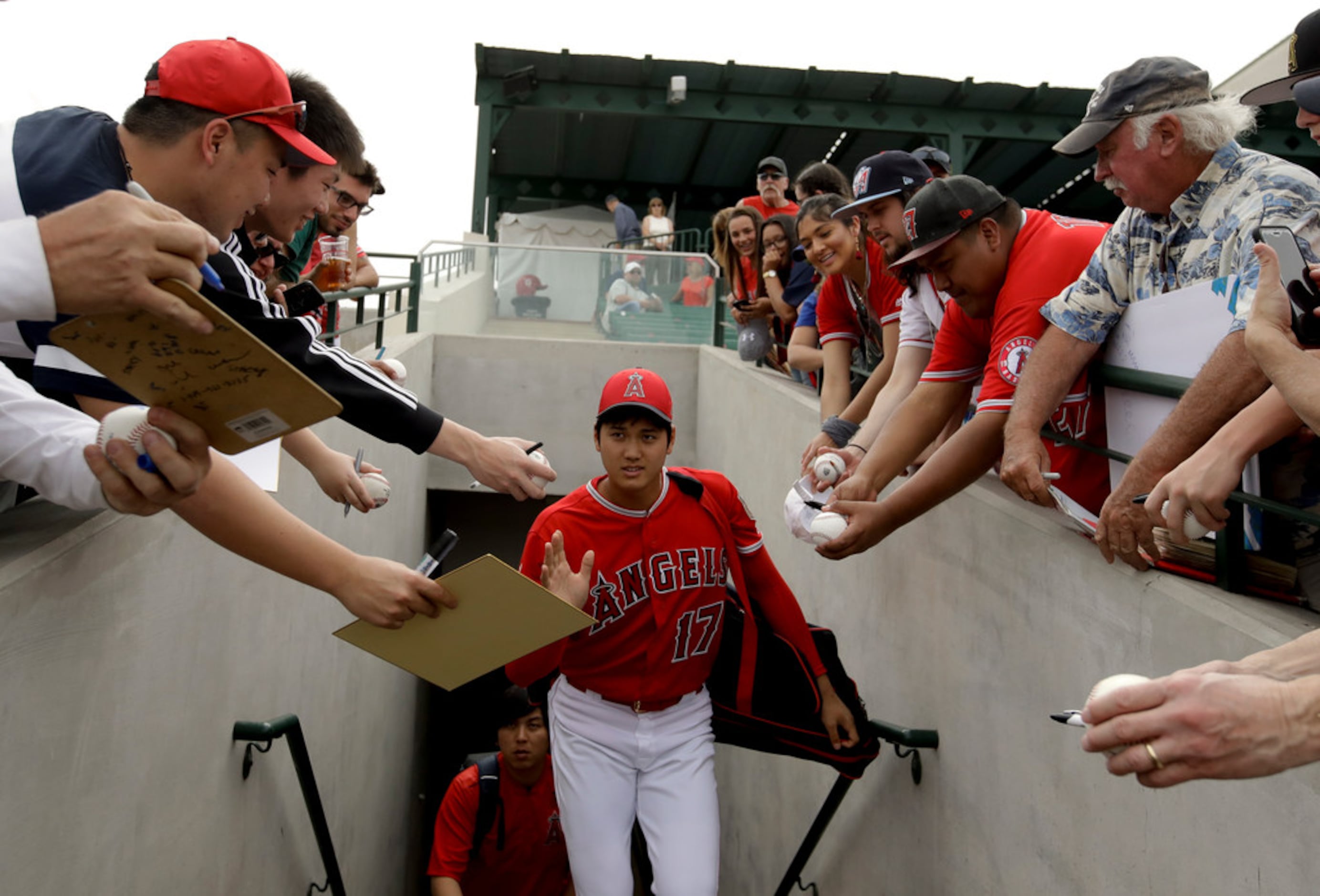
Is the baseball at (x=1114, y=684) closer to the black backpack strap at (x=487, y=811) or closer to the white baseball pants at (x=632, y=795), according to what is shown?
the white baseball pants at (x=632, y=795)

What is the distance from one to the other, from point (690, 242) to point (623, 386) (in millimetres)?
16524

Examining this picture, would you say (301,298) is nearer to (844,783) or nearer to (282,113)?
(282,113)

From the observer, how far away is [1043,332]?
2.78 m

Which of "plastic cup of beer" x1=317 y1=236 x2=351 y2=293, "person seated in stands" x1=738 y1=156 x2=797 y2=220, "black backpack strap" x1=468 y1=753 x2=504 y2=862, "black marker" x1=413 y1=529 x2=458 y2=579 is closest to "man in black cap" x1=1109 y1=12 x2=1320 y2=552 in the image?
"black marker" x1=413 y1=529 x2=458 y2=579

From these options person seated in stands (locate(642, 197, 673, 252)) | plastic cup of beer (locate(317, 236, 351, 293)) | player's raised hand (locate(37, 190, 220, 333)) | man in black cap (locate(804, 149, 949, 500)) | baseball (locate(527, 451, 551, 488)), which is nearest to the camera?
player's raised hand (locate(37, 190, 220, 333))

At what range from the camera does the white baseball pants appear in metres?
3.35

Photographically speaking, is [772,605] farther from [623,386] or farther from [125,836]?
[125,836]

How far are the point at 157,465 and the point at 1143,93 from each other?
237cm

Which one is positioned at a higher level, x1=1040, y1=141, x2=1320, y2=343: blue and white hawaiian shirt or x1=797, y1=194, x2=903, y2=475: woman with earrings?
x1=1040, y1=141, x2=1320, y2=343: blue and white hawaiian shirt

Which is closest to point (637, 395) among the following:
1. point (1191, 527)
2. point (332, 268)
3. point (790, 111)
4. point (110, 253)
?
point (1191, 527)

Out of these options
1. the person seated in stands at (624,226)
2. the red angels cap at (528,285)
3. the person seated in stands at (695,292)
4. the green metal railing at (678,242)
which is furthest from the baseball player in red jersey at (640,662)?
the person seated in stands at (624,226)

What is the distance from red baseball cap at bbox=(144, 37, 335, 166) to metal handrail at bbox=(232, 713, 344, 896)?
2.34 meters

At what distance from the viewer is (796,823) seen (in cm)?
505

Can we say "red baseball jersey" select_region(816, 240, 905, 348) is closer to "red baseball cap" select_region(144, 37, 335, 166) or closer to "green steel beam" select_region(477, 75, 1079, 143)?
"red baseball cap" select_region(144, 37, 335, 166)
